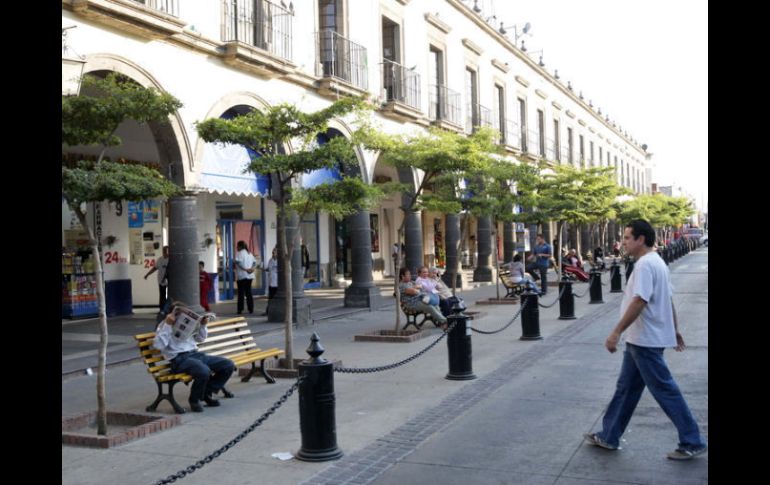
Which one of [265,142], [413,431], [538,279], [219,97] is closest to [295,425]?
[413,431]

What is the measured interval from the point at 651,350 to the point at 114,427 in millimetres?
4855

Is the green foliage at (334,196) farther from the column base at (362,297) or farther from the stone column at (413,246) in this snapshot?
the stone column at (413,246)

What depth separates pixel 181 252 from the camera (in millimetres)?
11977

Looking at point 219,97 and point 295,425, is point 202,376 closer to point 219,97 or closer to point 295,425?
point 295,425

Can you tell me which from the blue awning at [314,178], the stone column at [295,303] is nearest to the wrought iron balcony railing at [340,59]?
the blue awning at [314,178]

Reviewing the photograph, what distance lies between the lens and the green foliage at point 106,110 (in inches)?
252

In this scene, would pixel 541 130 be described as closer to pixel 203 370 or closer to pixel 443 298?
pixel 443 298

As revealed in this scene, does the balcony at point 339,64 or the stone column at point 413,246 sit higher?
the balcony at point 339,64

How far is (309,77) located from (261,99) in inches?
69.5

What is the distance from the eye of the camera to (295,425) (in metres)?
6.72

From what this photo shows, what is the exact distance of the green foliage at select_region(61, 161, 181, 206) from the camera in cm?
605

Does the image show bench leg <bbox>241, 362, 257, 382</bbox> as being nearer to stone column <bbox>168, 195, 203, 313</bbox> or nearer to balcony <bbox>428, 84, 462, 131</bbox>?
stone column <bbox>168, 195, 203, 313</bbox>

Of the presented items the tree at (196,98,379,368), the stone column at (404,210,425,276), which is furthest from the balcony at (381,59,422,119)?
the tree at (196,98,379,368)

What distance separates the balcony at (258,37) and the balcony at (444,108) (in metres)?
7.72
